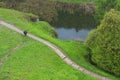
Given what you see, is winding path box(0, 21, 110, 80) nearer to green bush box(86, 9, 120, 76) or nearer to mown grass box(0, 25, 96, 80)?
mown grass box(0, 25, 96, 80)

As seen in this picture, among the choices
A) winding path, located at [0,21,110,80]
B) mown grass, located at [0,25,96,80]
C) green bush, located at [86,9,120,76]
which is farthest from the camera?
winding path, located at [0,21,110,80]

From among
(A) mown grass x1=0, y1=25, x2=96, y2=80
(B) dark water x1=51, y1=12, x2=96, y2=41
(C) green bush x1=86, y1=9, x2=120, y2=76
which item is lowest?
(B) dark water x1=51, y1=12, x2=96, y2=41

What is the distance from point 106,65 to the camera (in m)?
→ 53.7

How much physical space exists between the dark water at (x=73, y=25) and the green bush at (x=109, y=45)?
25.6m

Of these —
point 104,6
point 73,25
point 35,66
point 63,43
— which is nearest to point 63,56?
point 63,43

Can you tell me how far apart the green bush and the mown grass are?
→ 13.8 ft

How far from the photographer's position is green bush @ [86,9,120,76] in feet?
172

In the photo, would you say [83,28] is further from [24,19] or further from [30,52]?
[30,52]

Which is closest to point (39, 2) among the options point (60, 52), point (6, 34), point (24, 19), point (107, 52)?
point (24, 19)

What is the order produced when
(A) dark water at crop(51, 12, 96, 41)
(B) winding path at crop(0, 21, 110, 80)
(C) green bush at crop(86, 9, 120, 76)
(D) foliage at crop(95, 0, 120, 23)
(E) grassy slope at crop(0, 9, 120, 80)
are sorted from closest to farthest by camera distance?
(C) green bush at crop(86, 9, 120, 76)
(B) winding path at crop(0, 21, 110, 80)
(E) grassy slope at crop(0, 9, 120, 80)
(D) foliage at crop(95, 0, 120, 23)
(A) dark water at crop(51, 12, 96, 41)

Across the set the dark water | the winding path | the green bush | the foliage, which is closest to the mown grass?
the winding path

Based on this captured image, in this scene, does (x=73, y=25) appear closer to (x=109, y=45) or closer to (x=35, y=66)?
(x=109, y=45)

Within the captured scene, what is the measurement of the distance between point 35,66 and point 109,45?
40.2 ft

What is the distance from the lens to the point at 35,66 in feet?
172
